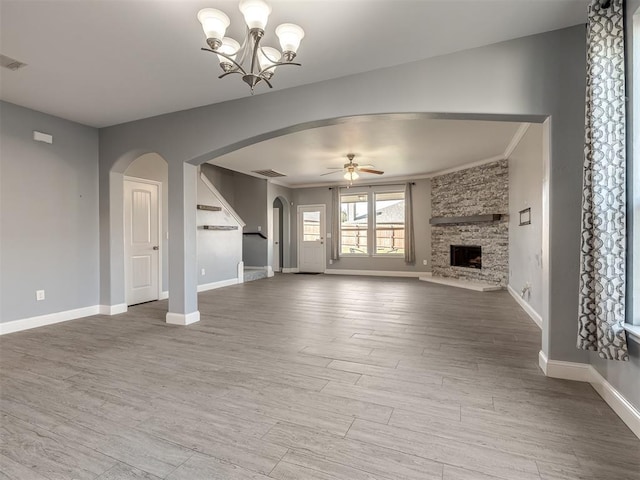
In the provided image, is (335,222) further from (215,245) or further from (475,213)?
(475,213)

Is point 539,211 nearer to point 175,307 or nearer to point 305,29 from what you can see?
point 305,29

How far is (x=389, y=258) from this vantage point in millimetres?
9039

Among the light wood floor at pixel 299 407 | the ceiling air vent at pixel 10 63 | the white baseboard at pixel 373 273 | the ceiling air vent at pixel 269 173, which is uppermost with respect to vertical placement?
the ceiling air vent at pixel 269 173

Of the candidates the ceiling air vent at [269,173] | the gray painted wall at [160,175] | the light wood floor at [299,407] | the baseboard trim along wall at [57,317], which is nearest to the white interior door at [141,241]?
the gray painted wall at [160,175]

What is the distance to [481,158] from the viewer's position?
6.60 metres

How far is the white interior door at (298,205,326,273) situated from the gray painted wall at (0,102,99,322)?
5.97m

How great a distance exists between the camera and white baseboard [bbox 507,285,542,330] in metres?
3.94

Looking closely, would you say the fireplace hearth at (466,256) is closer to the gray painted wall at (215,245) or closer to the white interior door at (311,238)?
the white interior door at (311,238)

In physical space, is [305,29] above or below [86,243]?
above

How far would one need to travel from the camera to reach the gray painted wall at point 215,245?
663cm

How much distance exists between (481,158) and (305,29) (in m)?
5.42

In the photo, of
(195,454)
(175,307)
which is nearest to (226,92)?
(175,307)

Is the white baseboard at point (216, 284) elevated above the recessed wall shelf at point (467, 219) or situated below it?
below

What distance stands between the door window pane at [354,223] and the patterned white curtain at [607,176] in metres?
7.26
